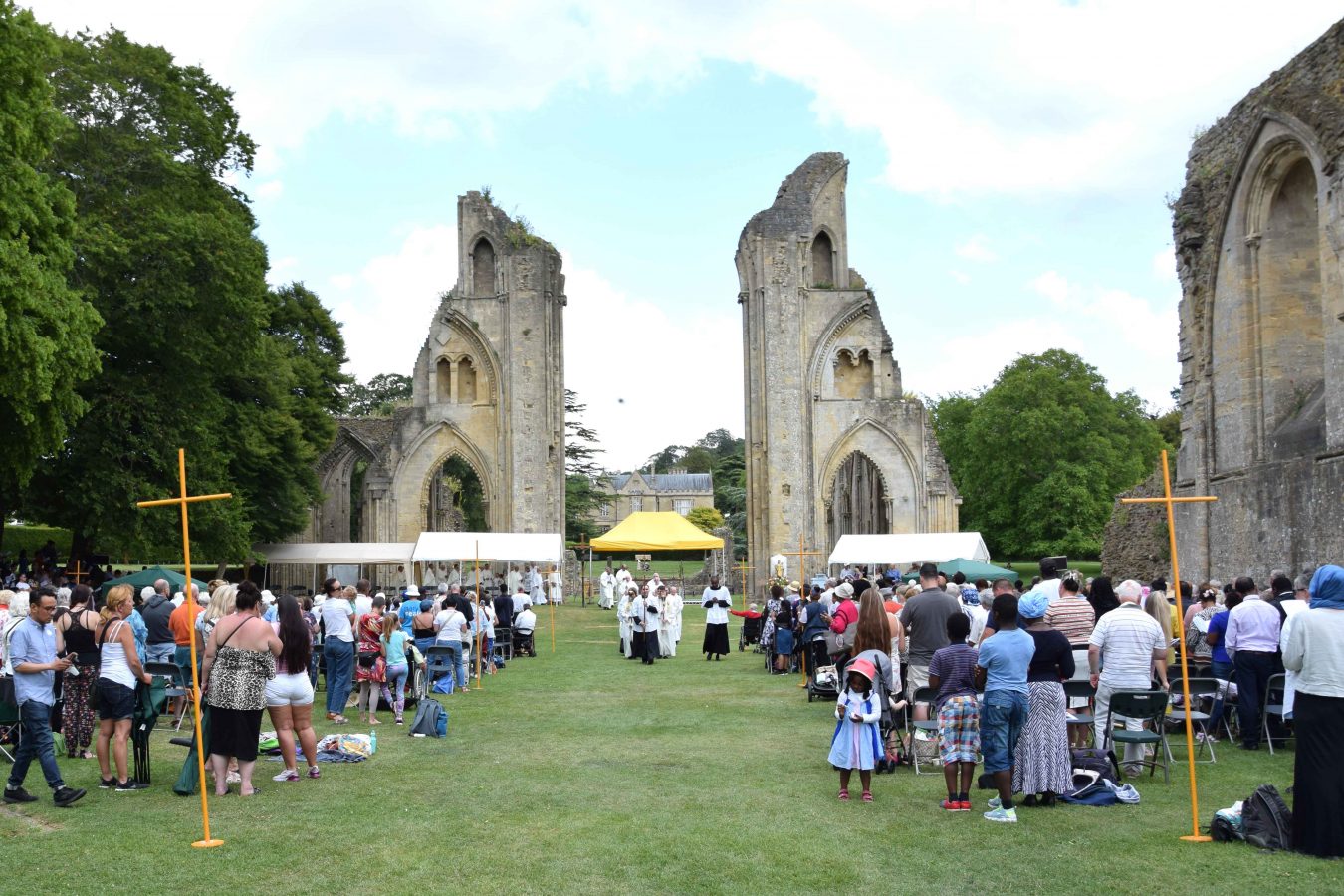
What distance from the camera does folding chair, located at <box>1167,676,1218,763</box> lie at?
34.8 feet

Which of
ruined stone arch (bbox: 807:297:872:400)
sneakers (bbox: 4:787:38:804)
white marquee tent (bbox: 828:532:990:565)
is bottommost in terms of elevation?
sneakers (bbox: 4:787:38:804)

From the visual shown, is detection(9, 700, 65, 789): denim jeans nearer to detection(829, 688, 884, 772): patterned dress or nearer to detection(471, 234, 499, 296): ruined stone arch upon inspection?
detection(829, 688, 884, 772): patterned dress

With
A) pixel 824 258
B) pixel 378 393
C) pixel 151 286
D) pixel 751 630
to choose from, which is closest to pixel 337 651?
pixel 751 630

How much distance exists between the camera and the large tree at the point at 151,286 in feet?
82.2

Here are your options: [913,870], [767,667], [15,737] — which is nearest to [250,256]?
[767,667]

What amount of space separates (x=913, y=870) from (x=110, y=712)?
258 inches

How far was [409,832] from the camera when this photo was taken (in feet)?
26.8

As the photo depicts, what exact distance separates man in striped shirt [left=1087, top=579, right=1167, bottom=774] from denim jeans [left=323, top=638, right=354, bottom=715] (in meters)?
8.20

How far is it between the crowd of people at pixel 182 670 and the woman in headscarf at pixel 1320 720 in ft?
23.3

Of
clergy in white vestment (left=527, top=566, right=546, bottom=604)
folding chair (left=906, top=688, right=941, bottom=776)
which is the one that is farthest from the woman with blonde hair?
clergy in white vestment (left=527, top=566, right=546, bottom=604)

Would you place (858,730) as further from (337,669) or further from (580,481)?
(580,481)

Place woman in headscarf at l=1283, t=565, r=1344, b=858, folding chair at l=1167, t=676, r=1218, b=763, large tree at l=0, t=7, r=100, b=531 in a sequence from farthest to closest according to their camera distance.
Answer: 1. large tree at l=0, t=7, r=100, b=531
2. folding chair at l=1167, t=676, r=1218, b=763
3. woman in headscarf at l=1283, t=565, r=1344, b=858

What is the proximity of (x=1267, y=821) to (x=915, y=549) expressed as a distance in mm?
19717

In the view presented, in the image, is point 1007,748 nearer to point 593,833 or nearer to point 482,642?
point 593,833
